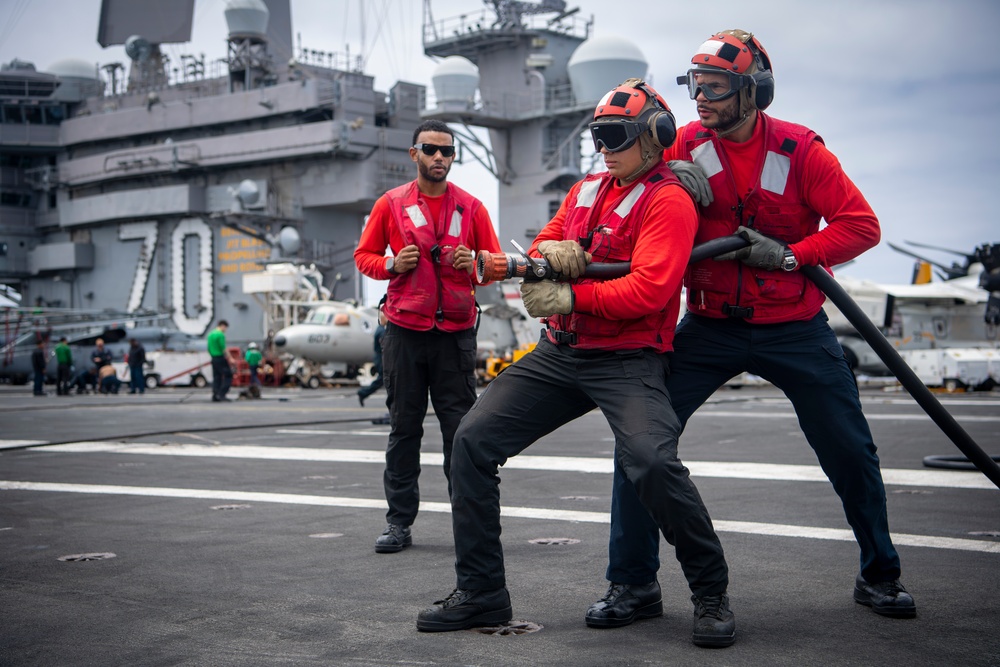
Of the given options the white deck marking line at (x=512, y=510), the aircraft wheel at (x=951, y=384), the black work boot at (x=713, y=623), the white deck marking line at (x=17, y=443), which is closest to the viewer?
the black work boot at (x=713, y=623)

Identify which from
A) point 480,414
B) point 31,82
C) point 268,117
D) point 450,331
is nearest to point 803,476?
point 450,331

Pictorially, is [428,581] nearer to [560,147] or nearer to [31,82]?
[560,147]

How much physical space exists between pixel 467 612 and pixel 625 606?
1.93 feet

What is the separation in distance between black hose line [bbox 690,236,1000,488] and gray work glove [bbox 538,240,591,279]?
445 millimetres

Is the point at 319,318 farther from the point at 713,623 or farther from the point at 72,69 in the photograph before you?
the point at 72,69

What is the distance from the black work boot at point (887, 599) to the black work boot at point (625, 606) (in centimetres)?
79

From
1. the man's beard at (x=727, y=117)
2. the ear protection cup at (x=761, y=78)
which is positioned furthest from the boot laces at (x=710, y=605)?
the ear protection cup at (x=761, y=78)

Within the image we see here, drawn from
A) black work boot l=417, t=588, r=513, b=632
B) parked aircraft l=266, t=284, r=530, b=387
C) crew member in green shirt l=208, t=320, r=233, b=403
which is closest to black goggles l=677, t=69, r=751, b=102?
black work boot l=417, t=588, r=513, b=632

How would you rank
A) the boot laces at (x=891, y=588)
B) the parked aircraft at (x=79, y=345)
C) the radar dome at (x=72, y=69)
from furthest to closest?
1. the radar dome at (x=72, y=69)
2. the parked aircraft at (x=79, y=345)
3. the boot laces at (x=891, y=588)

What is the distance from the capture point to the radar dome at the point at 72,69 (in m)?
60.1

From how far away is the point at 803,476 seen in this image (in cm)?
748

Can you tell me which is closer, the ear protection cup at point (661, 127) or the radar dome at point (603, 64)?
the ear protection cup at point (661, 127)

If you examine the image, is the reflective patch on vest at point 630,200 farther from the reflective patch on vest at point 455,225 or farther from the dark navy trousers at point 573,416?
the reflective patch on vest at point 455,225

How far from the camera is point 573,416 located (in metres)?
3.83
